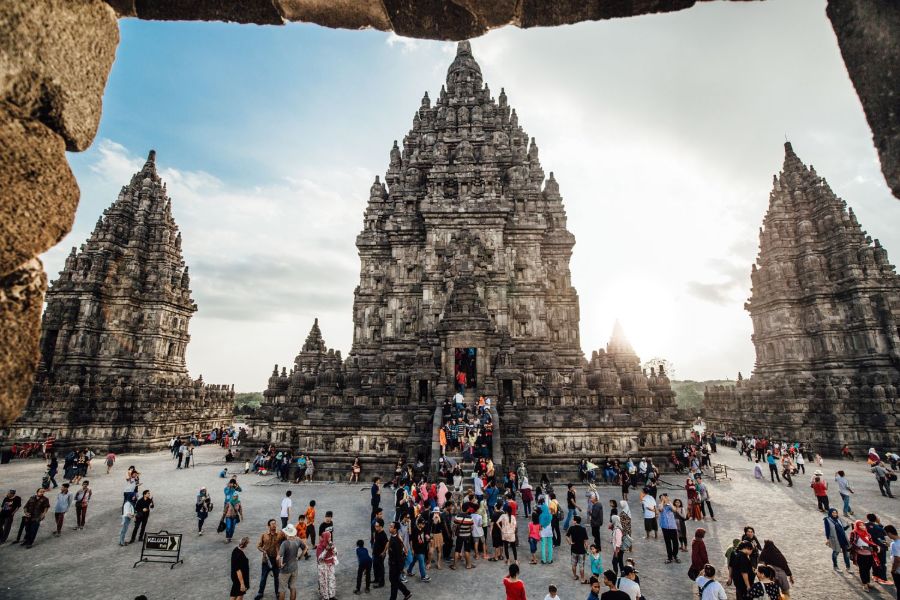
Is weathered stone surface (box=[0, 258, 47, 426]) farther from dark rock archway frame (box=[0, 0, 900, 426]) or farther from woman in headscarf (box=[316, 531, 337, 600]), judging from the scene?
woman in headscarf (box=[316, 531, 337, 600])

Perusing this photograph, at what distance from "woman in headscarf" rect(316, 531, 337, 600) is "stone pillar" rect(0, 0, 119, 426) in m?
7.99

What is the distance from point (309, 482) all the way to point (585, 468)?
44.4ft

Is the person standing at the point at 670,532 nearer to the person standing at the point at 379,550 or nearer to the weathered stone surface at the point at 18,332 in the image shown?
the person standing at the point at 379,550

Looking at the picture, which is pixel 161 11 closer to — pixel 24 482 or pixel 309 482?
pixel 309 482

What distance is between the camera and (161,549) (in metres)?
10.7

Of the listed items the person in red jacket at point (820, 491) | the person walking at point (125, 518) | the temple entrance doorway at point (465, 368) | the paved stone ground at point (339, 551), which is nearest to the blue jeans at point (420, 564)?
the paved stone ground at point (339, 551)

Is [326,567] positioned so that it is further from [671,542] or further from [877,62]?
[877,62]

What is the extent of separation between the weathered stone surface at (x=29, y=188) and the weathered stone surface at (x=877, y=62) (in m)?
5.19

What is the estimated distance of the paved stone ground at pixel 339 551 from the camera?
9.50 metres

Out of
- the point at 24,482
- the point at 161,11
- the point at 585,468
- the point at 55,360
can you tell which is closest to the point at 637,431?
the point at 585,468

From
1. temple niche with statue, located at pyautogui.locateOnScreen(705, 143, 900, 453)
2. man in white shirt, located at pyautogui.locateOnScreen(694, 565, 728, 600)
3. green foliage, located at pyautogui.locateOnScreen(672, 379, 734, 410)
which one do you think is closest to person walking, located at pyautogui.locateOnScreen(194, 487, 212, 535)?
man in white shirt, located at pyautogui.locateOnScreen(694, 565, 728, 600)

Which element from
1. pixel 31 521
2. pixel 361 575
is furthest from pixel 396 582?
pixel 31 521

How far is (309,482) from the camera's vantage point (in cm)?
2108

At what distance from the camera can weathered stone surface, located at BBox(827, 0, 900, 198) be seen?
2760 mm
